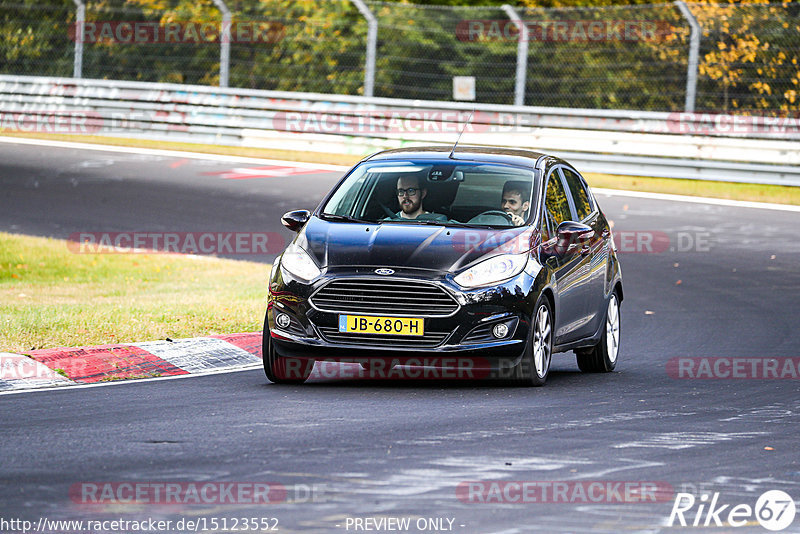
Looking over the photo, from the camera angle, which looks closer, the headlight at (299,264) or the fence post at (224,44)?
the headlight at (299,264)

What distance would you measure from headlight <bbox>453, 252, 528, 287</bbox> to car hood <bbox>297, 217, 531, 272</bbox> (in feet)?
0.21

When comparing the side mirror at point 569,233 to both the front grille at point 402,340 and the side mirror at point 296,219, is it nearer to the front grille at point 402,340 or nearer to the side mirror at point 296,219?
the front grille at point 402,340

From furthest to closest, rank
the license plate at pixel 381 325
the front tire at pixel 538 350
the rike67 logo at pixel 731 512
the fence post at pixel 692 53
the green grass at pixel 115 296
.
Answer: the fence post at pixel 692 53
the green grass at pixel 115 296
the front tire at pixel 538 350
the license plate at pixel 381 325
the rike67 logo at pixel 731 512

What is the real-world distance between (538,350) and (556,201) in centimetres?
148

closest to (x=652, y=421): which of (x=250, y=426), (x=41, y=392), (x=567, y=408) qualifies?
(x=567, y=408)

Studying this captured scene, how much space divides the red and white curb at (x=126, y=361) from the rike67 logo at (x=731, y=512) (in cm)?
484

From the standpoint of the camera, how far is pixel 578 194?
11.6 m

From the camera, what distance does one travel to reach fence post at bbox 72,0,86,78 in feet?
94.4
